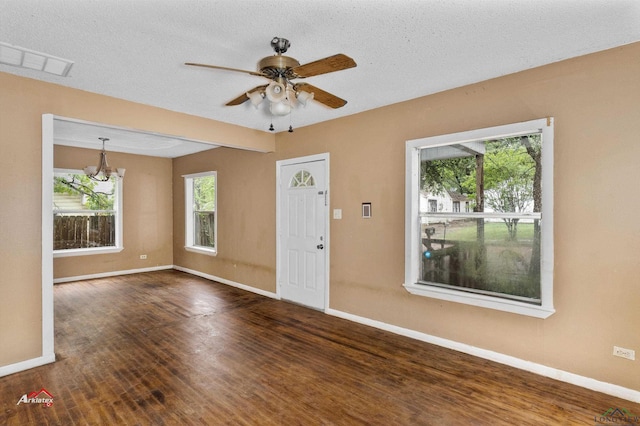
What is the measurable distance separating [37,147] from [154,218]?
14.1 feet

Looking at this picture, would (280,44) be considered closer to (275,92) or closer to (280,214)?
(275,92)

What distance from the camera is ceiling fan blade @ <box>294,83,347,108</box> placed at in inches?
89.5

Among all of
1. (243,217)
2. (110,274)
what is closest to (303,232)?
(243,217)

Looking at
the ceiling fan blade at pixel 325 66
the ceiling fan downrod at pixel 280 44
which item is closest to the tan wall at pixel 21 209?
the ceiling fan downrod at pixel 280 44

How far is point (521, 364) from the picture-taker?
277 centimetres

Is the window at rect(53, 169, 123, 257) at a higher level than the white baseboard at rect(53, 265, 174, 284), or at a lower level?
higher

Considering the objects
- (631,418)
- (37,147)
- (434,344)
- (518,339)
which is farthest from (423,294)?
(37,147)

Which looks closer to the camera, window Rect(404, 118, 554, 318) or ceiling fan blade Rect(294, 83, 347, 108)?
ceiling fan blade Rect(294, 83, 347, 108)

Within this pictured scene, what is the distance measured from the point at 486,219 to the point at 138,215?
655 centimetres

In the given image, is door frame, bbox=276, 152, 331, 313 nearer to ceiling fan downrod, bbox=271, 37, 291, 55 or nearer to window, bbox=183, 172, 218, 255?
window, bbox=183, 172, 218, 255

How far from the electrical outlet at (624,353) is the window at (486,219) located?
456 millimetres

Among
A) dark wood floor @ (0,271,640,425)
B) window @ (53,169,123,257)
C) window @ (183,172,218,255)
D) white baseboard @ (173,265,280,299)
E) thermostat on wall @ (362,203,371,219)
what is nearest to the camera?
dark wood floor @ (0,271,640,425)

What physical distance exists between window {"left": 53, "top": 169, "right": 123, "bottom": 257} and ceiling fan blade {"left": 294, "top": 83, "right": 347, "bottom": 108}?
18.4 feet

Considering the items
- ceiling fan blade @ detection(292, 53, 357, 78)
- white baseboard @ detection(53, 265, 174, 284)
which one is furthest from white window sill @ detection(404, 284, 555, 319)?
white baseboard @ detection(53, 265, 174, 284)
